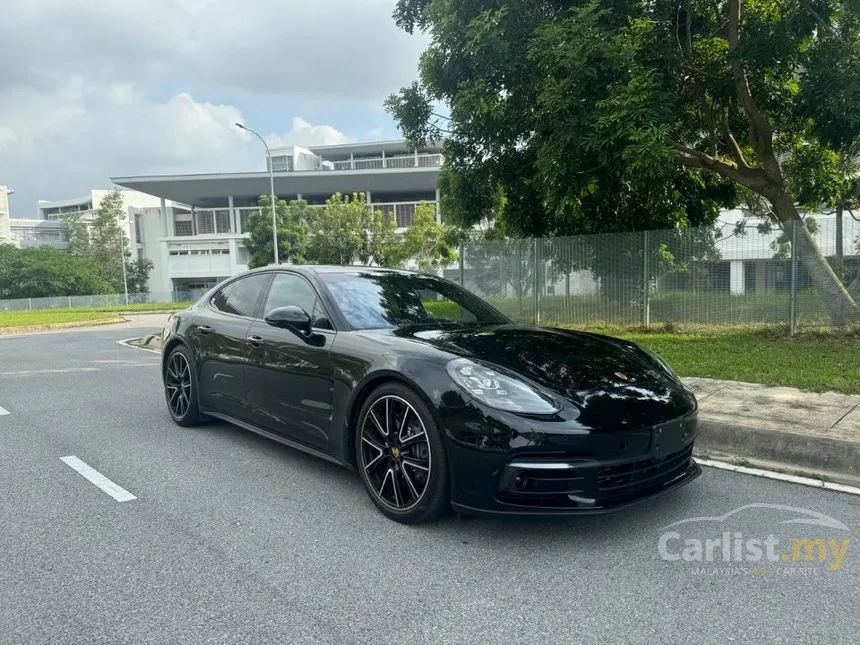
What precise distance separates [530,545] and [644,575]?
0.57 metres

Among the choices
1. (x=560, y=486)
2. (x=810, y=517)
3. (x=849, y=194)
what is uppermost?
(x=849, y=194)

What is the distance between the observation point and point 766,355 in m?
8.34

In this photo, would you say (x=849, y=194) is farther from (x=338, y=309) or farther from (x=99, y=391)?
(x=99, y=391)

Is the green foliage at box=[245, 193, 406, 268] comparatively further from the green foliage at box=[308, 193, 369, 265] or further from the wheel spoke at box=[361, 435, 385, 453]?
the wheel spoke at box=[361, 435, 385, 453]

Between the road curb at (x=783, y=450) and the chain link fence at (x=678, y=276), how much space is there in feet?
20.8

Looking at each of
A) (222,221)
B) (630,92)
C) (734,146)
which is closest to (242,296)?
(630,92)

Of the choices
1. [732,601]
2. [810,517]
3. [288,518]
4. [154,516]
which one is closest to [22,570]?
[154,516]

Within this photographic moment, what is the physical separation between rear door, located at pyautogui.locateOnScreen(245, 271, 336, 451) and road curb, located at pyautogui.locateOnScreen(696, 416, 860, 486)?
2932 millimetres

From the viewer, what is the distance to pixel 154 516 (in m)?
3.64

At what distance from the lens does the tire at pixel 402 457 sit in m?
3.25

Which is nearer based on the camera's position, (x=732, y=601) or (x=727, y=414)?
(x=732, y=601)

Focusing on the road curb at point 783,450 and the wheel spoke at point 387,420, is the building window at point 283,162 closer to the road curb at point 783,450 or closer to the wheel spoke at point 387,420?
the road curb at point 783,450

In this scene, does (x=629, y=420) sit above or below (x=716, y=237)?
below

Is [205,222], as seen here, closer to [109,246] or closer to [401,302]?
[109,246]
